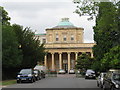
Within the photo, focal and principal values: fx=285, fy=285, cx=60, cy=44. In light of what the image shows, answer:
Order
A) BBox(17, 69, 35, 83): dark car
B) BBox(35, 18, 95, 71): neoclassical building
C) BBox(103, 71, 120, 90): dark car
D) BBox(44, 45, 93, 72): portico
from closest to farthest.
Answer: BBox(103, 71, 120, 90): dark car, BBox(17, 69, 35, 83): dark car, BBox(35, 18, 95, 71): neoclassical building, BBox(44, 45, 93, 72): portico

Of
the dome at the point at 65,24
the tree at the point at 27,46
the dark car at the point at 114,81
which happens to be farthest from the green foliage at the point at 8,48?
the dome at the point at 65,24

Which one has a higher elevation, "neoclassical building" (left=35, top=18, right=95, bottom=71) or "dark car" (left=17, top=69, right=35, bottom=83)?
"neoclassical building" (left=35, top=18, right=95, bottom=71)

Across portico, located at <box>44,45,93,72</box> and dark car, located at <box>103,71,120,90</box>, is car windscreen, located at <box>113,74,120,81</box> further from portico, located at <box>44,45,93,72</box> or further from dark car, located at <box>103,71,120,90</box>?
portico, located at <box>44,45,93,72</box>

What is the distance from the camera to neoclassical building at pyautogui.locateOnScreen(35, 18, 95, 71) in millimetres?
103562

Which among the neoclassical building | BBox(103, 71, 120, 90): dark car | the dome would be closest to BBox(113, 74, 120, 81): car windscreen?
BBox(103, 71, 120, 90): dark car

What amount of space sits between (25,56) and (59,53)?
6104 centimetres

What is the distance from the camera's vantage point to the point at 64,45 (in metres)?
104

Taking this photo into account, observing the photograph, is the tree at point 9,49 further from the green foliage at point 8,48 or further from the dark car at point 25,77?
the dark car at point 25,77

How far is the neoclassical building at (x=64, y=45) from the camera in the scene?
340 feet

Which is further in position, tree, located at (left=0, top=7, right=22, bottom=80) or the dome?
the dome

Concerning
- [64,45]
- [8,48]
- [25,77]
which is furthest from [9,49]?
[64,45]

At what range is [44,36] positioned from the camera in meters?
119

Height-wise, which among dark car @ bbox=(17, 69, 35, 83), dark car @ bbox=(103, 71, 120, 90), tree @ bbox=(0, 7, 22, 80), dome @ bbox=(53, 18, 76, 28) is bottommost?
dark car @ bbox=(17, 69, 35, 83)

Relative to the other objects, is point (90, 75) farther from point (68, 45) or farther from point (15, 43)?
point (68, 45)
